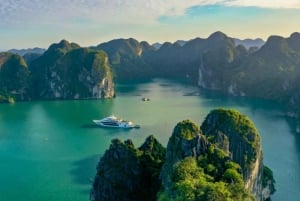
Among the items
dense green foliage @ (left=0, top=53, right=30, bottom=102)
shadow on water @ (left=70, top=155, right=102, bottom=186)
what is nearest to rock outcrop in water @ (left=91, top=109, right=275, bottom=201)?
shadow on water @ (left=70, top=155, right=102, bottom=186)

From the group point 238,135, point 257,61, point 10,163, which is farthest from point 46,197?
point 257,61

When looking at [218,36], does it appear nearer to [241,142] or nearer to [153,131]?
[153,131]

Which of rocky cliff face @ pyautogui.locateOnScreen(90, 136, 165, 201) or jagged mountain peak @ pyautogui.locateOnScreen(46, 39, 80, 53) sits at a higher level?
jagged mountain peak @ pyautogui.locateOnScreen(46, 39, 80, 53)

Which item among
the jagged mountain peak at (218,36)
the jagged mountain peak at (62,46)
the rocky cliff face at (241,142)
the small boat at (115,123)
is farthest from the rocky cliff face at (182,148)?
the jagged mountain peak at (218,36)

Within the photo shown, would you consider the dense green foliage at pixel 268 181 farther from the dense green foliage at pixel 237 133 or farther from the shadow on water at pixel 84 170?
the shadow on water at pixel 84 170

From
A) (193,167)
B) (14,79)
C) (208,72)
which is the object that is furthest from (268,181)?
(208,72)

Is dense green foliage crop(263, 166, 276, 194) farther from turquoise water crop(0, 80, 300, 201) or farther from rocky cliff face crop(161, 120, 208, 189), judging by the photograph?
rocky cliff face crop(161, 120, 208, 189)
